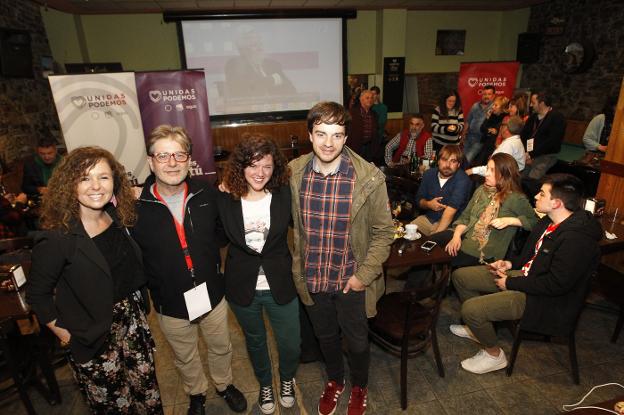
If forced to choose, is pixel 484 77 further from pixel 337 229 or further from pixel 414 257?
pixel 337 229

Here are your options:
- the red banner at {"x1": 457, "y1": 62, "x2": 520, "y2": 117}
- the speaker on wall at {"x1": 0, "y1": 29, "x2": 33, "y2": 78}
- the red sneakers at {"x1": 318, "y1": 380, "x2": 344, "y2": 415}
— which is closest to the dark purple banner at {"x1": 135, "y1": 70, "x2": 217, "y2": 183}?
the speaker on wall at {"x1": 0, "y1": 29, "x2": 33, "y2": 78}

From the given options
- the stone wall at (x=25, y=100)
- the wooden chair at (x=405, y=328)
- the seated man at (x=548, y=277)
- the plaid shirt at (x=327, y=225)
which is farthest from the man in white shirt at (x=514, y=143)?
the stone wall at (x=25, y=100)

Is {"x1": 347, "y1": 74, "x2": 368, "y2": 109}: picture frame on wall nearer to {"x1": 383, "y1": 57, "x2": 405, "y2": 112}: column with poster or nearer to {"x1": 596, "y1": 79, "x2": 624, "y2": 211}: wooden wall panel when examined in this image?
{"x1": 383, "y1": 57, "x2": 405, "y2": 112}: column with poster

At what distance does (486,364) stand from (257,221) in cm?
191

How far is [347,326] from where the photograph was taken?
6.58ft

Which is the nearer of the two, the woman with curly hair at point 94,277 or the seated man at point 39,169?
the woman with curly hair at point 94,277

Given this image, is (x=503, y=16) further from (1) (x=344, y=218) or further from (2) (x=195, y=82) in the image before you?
(1) (x=344, y=218)

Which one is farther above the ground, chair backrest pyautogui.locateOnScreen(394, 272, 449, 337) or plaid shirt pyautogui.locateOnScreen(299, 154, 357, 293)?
plaid shirt pyautogui.locateOnScreen(299, 154, 357, 293)

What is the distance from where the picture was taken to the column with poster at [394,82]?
26.1 ft

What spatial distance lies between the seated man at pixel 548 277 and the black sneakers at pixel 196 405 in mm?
1765

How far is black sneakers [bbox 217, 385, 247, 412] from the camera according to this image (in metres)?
2.24

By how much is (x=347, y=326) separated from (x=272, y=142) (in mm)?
1085

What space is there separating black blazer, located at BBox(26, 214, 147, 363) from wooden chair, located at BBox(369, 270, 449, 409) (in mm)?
1542

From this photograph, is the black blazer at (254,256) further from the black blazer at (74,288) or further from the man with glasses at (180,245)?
the black blazer at (74,288)
